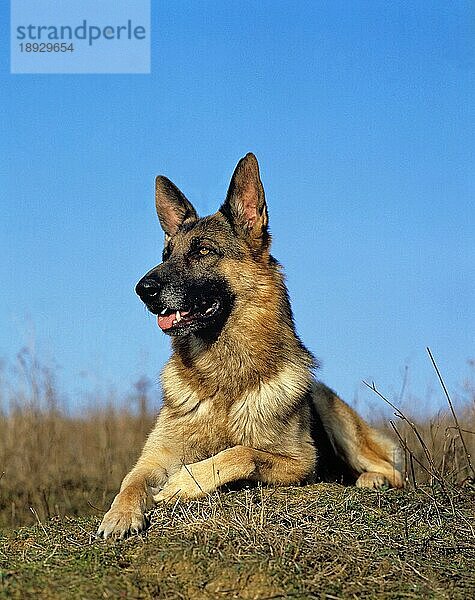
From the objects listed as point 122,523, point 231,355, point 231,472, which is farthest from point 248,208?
point 122,523

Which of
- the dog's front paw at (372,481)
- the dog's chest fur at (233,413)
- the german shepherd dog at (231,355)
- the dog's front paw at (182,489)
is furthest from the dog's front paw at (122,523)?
the dog's front paw at (372,481)

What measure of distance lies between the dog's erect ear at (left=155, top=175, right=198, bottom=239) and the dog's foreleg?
214cm

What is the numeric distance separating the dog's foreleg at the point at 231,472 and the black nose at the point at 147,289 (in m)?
1.24

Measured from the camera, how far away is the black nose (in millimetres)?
5727

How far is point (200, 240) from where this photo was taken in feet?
20.5

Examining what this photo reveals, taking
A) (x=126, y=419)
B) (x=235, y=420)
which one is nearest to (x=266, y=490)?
(x=235, y=420)

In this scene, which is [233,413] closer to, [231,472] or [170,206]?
[231,472]

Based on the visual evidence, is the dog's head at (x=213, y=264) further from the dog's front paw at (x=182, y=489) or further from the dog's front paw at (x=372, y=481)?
the dog's front paw at (x=372, y=481)

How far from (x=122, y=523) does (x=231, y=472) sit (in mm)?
986

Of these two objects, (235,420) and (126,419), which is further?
(126,419)

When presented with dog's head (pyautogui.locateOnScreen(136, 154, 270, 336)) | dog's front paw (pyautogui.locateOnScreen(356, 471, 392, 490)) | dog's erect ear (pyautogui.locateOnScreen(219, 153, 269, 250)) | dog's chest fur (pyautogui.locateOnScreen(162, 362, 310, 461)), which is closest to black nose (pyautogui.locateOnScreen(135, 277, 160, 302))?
dog's head (pyautogui.locateOnScreen(136, 154, 270, 336))

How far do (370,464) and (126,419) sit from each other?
562 centimetres

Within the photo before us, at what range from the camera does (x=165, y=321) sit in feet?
19.4

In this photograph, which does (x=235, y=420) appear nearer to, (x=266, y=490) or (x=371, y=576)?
(x=266, y=490)
